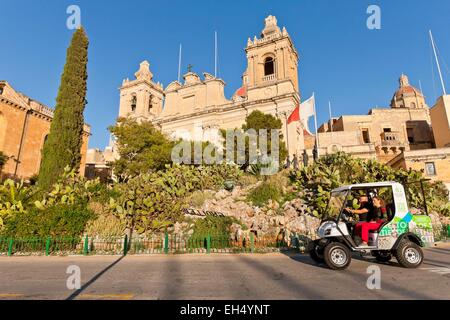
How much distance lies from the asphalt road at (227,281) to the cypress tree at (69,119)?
8.49m

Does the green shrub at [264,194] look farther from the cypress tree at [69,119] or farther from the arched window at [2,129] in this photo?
the arched window at [2,129]

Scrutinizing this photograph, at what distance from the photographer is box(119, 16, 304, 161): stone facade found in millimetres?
30922

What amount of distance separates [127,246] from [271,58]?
3166cm

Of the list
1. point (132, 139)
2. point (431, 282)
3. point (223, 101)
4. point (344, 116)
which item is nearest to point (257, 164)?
point (132, 139)

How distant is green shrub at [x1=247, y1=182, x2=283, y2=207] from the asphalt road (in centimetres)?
618

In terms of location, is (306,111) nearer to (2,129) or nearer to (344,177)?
(344,177)

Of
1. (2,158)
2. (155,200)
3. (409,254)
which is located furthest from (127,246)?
(2,158)

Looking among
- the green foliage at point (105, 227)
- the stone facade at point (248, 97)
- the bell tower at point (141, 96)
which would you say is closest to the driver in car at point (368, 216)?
the green foliage at point (105, 227)

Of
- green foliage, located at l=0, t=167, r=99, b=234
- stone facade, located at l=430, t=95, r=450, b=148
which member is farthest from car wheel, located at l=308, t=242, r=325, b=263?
stone facade, located at l=430, t=95, r=450, b=148

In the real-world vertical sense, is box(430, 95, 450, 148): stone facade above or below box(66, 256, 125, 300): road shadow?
above

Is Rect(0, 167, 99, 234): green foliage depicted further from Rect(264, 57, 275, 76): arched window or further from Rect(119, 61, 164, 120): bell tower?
Rect(264, 57, 275, 76): arched window

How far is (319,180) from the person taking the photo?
1325cm

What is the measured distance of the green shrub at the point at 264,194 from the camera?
13.5 metres

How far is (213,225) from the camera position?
1118 cm
